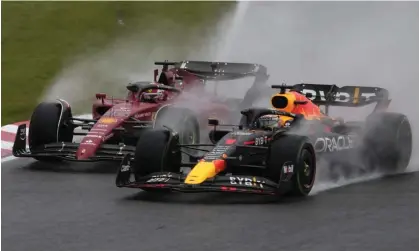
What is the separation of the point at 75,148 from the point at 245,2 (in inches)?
467

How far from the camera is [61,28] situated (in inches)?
1127

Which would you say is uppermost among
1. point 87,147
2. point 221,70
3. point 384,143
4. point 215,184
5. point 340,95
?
point 221,70

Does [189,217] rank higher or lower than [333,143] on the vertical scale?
lower

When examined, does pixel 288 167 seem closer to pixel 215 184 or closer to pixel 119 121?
pixel 215 184

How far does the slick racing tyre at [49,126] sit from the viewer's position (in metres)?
14.0

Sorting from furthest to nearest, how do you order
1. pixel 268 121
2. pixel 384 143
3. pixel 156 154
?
pixel 384 143
pixel 268 121
pixel 156 154

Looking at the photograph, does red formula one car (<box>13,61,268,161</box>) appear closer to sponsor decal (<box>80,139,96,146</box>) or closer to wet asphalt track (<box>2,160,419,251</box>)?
sponsor decal (<box>80,139,96,146</box>)

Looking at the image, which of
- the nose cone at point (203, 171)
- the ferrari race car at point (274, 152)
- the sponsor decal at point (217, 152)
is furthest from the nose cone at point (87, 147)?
the nose cone at point (203, 171)

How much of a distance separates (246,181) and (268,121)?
152cm

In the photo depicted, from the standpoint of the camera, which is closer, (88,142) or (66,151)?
(88,142)

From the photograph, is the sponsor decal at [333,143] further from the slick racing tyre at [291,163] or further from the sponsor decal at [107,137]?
the sponsor decal at [107,137]

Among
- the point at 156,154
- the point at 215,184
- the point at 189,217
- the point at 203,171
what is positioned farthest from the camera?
the point at 156,154

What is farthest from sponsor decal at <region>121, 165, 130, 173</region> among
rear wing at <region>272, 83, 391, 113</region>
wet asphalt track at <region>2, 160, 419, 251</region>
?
rear wing at <region>272, 83, 391, 113</region>

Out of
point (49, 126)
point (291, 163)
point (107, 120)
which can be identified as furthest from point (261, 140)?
point (49, 126)
